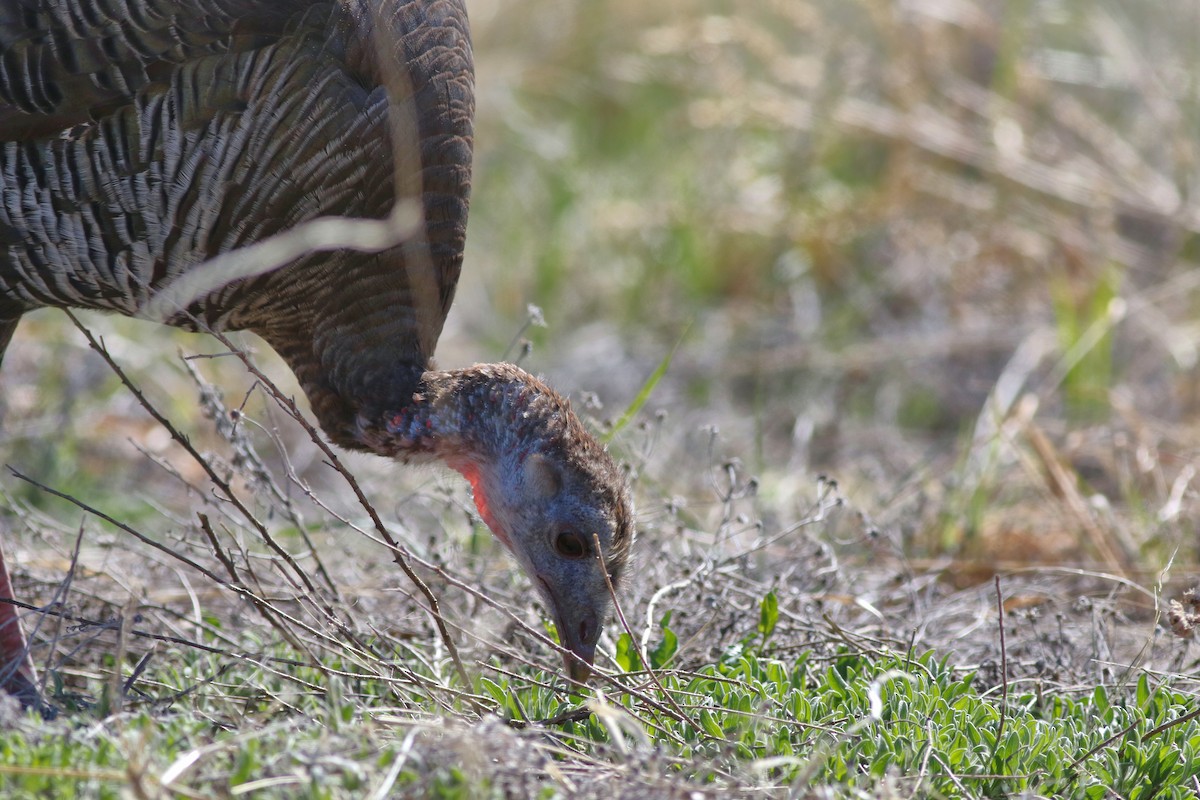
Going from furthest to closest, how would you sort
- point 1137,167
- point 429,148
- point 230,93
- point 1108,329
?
point 1137,167 → point 1108,329 → point 429,148 → point 230,93

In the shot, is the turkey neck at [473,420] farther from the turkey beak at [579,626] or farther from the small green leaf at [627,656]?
the small green leaf at [627,656]


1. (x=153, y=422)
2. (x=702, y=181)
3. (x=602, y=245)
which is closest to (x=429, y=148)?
(x=153, y=422)

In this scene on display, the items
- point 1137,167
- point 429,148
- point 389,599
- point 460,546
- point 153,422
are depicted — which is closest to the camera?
point 429,148

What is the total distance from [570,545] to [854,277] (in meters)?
3.48

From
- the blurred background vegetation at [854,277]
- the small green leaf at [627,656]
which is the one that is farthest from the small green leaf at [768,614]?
the blurred background vegetation at [854,277]

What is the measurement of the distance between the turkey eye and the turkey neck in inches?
8.3

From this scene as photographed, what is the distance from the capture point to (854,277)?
20.3 feet

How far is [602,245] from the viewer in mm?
6312

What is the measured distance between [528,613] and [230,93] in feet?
4.80

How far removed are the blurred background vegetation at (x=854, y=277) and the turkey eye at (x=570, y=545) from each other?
1448mm

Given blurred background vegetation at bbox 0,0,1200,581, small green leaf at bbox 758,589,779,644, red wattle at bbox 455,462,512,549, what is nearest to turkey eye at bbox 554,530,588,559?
red wattle at bbox 455,462,512,549

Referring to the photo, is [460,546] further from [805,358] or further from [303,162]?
[805,358]

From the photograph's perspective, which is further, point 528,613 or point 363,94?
point 528,613

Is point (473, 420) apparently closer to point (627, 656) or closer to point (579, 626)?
point (579, 626)
